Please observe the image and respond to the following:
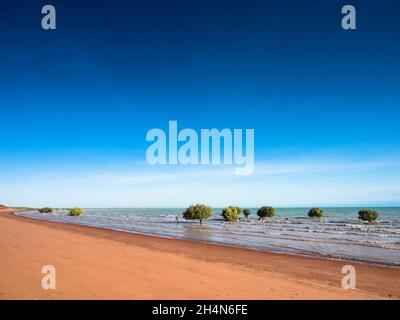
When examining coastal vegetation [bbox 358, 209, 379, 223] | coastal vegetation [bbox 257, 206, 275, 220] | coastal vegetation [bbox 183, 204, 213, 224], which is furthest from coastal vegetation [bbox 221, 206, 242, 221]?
coastal vegetation [bbox 358, 209, 379, 223]

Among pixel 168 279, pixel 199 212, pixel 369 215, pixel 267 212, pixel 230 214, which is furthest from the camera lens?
pixel 267 212

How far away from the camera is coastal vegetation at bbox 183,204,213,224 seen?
51.7 meters

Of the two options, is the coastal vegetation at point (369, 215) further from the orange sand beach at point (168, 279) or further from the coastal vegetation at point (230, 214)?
the orange sand beach at point (168, 279)

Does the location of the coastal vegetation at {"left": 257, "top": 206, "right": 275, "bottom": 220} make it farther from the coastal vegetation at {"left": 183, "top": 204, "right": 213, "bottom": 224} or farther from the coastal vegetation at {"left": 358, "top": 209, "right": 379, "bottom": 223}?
the coastal vegetation at {"left": 358, "top": 209, "right": 379, "bottom": 223}

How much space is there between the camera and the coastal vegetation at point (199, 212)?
51.7 meters

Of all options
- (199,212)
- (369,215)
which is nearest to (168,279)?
(199,212)

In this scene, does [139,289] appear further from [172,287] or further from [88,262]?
[88,262]

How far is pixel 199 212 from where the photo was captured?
51781 mm

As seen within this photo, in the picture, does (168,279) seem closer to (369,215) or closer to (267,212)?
(369,215)

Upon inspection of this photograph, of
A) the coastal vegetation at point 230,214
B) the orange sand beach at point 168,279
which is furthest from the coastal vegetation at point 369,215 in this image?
the orange sand beach at point 168,279
